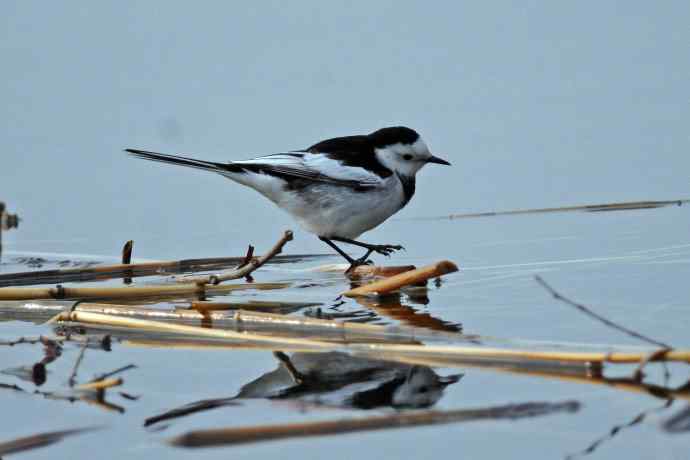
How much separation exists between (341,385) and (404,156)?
4.10 m

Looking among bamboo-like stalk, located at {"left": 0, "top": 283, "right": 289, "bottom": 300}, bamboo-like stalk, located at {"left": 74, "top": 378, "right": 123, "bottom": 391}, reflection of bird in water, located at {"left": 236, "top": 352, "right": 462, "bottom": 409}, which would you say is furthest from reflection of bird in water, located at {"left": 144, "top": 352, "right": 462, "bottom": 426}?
bamboo-like stalk, located at {"left": 0, "top": 283, "right": 289, "bottom": 300}

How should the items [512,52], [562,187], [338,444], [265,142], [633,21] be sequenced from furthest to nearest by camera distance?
1. [633,21]
2. [512,52]
3. [265,142]
4. [562,187]
5. [338,444]

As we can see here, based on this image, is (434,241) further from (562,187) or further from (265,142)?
Answer: (265,142)

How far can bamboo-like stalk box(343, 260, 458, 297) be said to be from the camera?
5.80m

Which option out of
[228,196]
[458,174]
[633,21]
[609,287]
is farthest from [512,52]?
[609,287]

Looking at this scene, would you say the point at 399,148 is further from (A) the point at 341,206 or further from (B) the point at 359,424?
(B) the point at 359,424

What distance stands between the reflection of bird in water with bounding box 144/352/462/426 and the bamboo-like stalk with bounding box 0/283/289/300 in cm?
155

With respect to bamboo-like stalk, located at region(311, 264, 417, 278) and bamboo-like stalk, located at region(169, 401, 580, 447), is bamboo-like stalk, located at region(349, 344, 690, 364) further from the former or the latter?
bamboo-like stalk, located at region(311, 264, 417, 278)

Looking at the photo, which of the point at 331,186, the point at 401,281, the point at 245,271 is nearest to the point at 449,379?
the point at 401,281

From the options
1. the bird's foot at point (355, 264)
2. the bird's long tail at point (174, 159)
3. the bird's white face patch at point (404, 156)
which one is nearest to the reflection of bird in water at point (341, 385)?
the bird's foot at point (355, 264)

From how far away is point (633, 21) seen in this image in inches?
539

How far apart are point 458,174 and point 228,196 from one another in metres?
1.98

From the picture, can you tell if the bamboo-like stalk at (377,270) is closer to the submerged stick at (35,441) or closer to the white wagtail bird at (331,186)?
the white wagtail bird at (331,186)

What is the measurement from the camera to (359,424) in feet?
12.4
